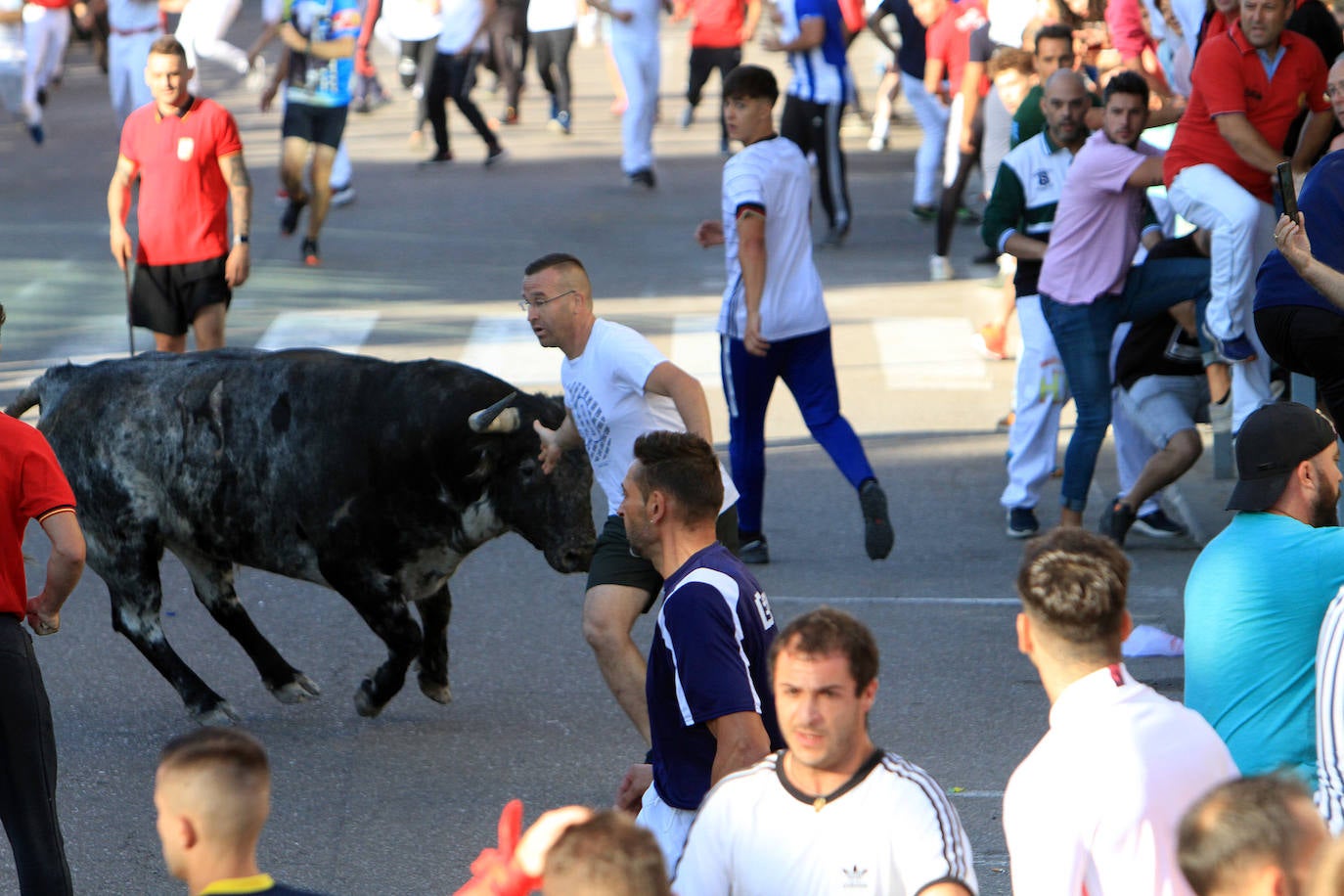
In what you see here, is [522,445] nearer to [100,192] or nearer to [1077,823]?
[1077,823]

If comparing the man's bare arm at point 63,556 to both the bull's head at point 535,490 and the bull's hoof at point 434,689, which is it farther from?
the bull's hoof at point 434,689

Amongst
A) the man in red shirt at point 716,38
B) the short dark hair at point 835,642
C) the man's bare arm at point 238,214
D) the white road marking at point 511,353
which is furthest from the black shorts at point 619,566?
the man in red shirt at point 716,38

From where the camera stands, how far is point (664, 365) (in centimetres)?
607

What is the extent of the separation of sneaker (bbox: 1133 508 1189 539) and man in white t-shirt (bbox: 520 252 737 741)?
11.9 feet

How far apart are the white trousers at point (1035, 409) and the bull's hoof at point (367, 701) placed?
12.3 feet

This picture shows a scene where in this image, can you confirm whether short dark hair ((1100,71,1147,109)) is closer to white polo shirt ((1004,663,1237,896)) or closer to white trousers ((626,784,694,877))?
white trousers ((626,784,694,877))

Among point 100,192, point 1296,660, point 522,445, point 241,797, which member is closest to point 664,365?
point 522,445

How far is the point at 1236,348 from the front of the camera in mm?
8086

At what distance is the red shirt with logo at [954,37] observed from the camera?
15.8 metres

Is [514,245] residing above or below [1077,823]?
below

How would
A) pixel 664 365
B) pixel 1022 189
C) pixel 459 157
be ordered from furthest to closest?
1. pixel 459 157
2. pixel 1022 189
3. pixel 664 365

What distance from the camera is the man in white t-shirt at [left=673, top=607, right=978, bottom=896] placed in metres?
3.29

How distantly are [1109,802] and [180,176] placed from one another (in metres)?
7.73

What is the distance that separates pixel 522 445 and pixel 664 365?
71cm
